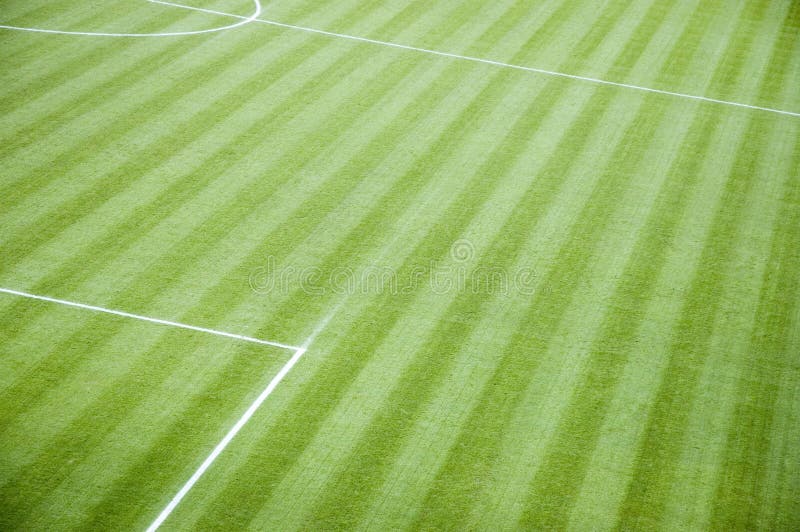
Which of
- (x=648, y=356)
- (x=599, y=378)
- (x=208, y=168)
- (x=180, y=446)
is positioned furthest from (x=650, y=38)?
(x=180, y=446)

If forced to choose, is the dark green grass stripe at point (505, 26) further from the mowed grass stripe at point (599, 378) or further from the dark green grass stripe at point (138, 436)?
the dark green grass stripe at point (138, 436)

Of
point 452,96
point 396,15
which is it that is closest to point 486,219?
point 452,96

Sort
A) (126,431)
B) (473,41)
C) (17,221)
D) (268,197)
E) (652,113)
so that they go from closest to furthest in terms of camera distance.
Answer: (126,431) < (17,221) < (268,197) < (652,113) < (473,41)

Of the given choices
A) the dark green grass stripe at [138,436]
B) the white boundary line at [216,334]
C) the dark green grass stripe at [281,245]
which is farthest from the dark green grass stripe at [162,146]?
the dark green grass stripe at [138,436]

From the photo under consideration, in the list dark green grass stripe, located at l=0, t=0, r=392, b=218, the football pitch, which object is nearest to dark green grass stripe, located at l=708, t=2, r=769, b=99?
the football pitch

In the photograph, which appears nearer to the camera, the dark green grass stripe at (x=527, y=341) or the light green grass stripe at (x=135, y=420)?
the light green grass stripe at (x=135, y=420)

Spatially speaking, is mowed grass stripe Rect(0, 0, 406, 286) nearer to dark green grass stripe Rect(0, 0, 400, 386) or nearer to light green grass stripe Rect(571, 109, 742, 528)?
dark green grass stripe Rect(0, 0, 400, 386)

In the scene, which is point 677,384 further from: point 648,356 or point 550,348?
point 550,348

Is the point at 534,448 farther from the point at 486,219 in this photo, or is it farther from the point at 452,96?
the point at 452,96
